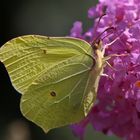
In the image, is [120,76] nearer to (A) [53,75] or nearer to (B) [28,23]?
(A) [53,75]

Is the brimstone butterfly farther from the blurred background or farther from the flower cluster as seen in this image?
the blurred background

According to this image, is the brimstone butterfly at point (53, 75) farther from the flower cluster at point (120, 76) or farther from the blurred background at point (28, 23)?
the blurred background at point (28, 23)

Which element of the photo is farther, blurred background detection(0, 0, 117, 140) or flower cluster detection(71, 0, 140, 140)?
blurred background detection(0, 0, 117, 140)

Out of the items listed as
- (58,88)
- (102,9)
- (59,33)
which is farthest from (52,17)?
(58,88)

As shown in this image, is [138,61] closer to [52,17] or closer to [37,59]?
[37,59]

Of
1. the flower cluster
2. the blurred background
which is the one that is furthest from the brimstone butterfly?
the blurred background
